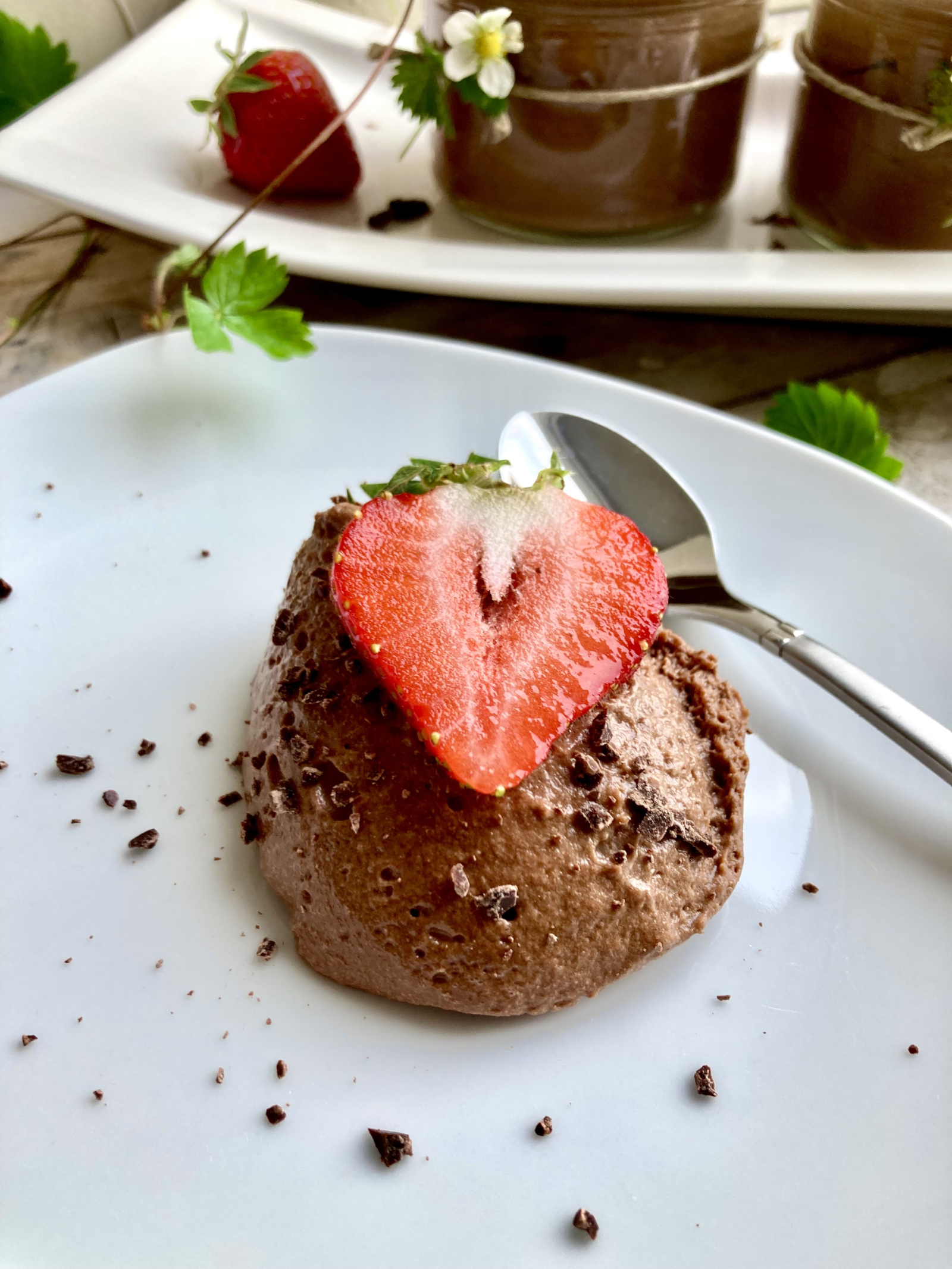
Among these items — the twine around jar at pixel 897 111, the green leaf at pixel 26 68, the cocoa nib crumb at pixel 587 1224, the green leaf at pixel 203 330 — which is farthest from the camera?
the green leaf at pixel 26 68

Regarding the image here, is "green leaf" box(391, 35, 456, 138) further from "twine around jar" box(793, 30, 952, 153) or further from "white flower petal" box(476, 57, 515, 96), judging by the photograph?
"twine around jar" box(793, 30, 952, 153)

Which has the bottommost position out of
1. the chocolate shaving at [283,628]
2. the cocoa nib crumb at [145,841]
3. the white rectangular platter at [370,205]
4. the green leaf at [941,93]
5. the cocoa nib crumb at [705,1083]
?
the cocoa nib crumb at [705,1083]

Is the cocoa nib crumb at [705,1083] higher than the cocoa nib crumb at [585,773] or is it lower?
lower

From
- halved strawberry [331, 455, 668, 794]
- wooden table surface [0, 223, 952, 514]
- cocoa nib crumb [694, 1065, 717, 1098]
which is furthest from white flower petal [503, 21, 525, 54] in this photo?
cocoa nib crumb [694, 1065, 717, 1098]

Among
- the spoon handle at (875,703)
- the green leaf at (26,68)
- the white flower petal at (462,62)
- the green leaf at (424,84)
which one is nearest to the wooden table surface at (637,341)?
the green leaf at (424,84)

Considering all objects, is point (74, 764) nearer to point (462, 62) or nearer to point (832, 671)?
point (832, 671)

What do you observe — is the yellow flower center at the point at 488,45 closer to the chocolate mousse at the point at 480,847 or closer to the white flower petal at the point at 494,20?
the white flower petal at the point at 494,20

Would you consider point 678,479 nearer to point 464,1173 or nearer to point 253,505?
point 253,505

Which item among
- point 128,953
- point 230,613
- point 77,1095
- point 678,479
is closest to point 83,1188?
point 77,1095
